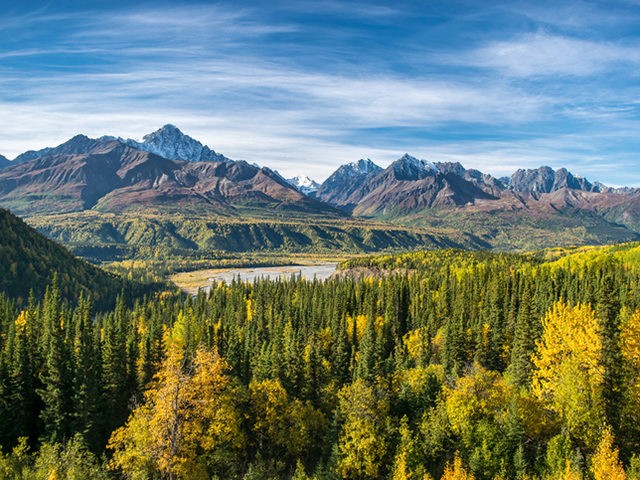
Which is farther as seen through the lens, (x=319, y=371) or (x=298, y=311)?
(x=298, y=311)

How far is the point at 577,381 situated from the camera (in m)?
65.2

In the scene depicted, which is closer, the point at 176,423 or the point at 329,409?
the point at 176,423

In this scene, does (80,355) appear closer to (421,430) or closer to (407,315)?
(421,430)

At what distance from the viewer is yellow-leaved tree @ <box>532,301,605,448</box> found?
61.3 m

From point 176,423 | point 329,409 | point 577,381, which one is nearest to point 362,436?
point 329,409

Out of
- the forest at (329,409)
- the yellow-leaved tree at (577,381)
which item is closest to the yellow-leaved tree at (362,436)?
the forest at (329,409)

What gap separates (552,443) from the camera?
55.5 metres

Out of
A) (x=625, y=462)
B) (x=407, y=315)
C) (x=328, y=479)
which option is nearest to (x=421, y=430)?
(x=328, y=479)

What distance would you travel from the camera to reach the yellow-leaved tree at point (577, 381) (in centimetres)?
6134

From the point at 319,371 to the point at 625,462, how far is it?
176 ft

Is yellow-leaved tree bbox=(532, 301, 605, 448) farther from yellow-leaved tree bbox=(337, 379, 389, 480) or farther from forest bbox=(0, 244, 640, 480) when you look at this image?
yellow-leaved tree bbox=(337, 379, 389, 480)

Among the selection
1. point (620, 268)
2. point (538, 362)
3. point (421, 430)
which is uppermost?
point (620, 268)

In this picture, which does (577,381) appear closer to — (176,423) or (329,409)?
(329,409)

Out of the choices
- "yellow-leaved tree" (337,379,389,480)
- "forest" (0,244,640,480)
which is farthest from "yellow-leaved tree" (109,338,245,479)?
"yellow-leaved tree" (337,379,389,480)
